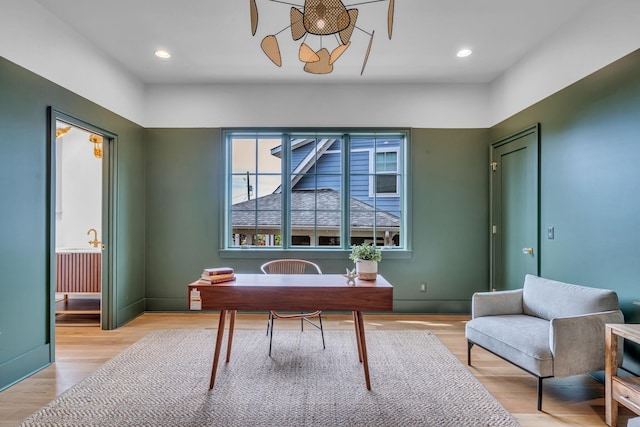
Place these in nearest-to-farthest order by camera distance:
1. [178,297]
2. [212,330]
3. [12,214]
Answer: [12,214] → [212,330] → [178,297]

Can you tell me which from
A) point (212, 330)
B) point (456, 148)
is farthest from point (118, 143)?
point (456, 148)

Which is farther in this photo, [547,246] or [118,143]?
[118,143]

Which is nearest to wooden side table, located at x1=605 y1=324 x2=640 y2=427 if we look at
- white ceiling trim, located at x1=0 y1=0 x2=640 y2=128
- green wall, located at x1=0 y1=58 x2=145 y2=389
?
white ceiling trim, located at x1=0 y1=0 x2=640 y2=128

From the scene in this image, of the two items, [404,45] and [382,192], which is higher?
[404,45]

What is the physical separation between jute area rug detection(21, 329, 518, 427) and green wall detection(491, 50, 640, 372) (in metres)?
1.32

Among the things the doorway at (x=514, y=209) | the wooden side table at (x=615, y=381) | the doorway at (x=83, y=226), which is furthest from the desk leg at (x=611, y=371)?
the doorway at (x=83, y=226)

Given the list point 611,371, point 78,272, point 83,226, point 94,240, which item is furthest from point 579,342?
point 83,226

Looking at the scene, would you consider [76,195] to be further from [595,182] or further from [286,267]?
[595,182]

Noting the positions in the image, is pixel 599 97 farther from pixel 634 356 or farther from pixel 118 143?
pixel 118 143

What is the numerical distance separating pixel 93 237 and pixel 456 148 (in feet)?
17.3

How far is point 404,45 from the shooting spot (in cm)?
323

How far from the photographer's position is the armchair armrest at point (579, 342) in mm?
2102

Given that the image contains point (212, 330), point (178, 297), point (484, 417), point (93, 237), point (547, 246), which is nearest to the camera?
point (484, 417)

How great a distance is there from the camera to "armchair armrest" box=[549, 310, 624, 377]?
210 centimetres
